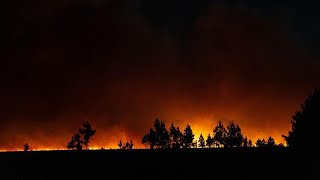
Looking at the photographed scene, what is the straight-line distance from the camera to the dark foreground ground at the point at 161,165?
33219 millimetres

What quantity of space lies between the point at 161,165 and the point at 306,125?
17243mm

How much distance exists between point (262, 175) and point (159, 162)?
949cm

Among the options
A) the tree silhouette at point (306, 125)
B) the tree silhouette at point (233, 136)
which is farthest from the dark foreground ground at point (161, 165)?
the tree silhouette at point (233, 136)

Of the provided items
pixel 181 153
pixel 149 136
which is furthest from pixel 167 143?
pixel 181 153

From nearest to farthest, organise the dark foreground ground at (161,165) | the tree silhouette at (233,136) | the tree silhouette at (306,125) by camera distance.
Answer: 1. the dark foreground ground at (161,165)
2. the tree silhouette at (306,125)
3. the tree silhouette at (233,136)

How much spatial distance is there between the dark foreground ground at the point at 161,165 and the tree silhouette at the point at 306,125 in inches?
79.0

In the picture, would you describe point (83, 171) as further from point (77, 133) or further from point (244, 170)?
point (77, 133)

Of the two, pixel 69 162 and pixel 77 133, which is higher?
pixel 77 133

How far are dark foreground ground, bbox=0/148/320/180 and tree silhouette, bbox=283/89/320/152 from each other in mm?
2008

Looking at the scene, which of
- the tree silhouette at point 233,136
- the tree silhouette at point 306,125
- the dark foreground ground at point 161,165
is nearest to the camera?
the dark foreground ground at point 161,165

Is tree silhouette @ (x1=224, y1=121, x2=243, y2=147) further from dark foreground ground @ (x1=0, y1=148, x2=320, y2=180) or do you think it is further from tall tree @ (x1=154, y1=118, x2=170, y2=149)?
dark foreground ground @ (x1=0, y1=148, x2=320, y2=180)

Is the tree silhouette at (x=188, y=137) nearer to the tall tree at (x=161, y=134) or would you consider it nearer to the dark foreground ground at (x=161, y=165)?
the tall tree at (x=161, y=134)

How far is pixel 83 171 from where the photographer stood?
111 feet

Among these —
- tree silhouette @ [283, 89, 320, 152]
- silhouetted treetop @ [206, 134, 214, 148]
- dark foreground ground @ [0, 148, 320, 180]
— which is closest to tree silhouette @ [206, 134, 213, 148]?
silhouetted treetop @ [206, 134, 214, 148]
